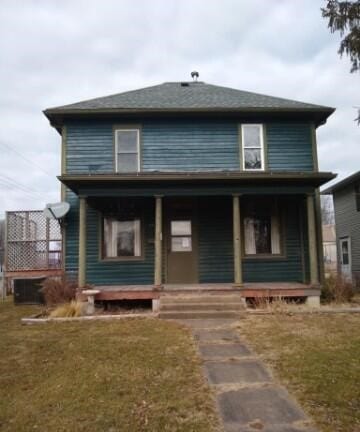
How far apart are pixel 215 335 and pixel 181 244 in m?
4.09

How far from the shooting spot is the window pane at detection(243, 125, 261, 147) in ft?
32.6

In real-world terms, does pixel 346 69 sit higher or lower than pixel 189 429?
higher

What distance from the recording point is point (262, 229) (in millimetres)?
9797

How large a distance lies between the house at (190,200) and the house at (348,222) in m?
4.19

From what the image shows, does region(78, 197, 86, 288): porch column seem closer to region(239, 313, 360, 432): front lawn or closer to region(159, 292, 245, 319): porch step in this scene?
region(159, 292, 245, 319): porch step

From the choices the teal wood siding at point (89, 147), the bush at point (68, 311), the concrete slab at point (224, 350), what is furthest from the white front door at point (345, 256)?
the bush at point (68, 311)

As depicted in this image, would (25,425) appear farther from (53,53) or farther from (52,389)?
(53,53)

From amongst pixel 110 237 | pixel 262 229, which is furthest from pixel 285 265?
pixel 110 237

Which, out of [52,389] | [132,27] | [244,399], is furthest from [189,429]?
[132,27]

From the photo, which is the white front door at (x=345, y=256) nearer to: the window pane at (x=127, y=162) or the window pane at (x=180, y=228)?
the window pane at (x=180, y=228)

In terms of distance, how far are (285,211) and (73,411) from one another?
791 centimetres

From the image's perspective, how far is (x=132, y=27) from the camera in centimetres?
1120

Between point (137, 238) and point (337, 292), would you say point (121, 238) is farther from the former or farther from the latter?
point (337, 292)

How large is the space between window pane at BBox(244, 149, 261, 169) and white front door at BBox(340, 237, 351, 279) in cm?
709
